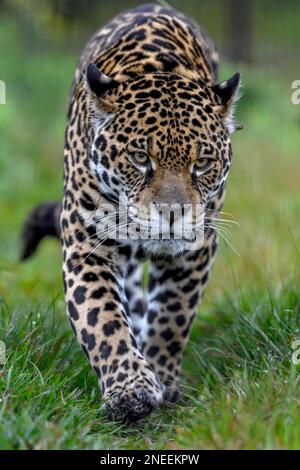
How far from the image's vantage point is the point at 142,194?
5723 mm

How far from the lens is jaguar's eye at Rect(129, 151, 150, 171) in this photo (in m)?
5.79

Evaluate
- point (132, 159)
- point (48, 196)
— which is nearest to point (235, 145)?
point (48, 196)

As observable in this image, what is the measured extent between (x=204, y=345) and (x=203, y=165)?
177cm

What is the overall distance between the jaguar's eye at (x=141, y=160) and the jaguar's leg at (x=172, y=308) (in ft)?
3.14

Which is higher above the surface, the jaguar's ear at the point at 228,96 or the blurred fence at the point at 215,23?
the blurred fence at the point at 215,23

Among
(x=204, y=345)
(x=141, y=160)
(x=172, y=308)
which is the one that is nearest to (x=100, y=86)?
(x=141, y=160)

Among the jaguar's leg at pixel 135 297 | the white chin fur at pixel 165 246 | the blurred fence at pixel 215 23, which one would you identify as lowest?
the jaguar's leg at pixel 135 297

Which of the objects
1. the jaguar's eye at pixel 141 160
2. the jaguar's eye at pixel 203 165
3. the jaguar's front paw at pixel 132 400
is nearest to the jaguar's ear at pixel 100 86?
the jaguar's eye at pixel 141 160

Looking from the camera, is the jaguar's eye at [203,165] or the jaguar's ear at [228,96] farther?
the jaguar's ear at [228,96]

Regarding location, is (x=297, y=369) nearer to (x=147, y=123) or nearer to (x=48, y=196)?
(x=147, y=123)

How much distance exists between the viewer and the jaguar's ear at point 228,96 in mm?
6193

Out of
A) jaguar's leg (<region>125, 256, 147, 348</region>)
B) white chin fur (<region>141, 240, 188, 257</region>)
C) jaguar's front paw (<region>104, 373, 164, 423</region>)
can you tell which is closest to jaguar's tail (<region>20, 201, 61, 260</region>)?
jaguar's leg (<region>125, 256, 147, 348</region>)

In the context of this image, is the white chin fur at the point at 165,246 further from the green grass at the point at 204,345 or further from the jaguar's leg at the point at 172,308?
the green grass at the point at 204,345

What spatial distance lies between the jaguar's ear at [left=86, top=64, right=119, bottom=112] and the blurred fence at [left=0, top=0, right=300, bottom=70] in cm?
1211
